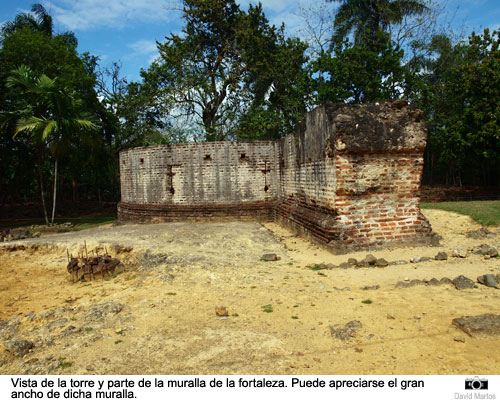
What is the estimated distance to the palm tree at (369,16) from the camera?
19203mm

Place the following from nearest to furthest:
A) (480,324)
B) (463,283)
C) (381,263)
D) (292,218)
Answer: (480,324) → (463,283) → (381,263) → (292,218)

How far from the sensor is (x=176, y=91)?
20.4 metres

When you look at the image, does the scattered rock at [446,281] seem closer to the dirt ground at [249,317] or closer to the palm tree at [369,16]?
the dirt ground at [249,317]

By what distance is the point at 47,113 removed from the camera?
14.7 m

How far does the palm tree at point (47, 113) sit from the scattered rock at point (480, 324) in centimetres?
1392

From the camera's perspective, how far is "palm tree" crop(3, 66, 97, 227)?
13.1m

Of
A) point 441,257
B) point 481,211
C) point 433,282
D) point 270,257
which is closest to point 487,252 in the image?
point 441,257

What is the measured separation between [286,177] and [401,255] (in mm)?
5162

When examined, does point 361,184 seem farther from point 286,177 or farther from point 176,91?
point 176,91

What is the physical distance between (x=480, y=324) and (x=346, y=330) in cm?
107

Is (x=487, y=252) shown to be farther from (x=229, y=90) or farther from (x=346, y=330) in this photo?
(x=229, y=90)
